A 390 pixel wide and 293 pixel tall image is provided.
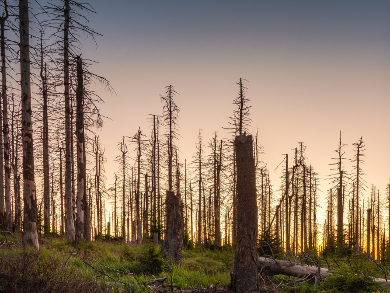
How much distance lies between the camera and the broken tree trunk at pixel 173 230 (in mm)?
11516

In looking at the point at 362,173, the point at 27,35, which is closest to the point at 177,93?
the point at 27,35

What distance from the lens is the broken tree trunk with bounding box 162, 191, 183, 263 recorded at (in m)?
11.5

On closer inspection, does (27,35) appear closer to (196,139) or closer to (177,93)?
(177,93)

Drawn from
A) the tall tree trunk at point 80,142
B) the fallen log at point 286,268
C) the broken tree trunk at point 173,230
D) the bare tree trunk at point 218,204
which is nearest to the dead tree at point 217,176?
the bare tree trunk at point 218,204

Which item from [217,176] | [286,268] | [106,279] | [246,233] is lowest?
[286,268]

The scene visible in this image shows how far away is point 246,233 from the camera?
6.58m

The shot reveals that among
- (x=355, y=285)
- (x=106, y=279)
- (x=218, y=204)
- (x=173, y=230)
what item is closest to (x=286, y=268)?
(x=355, y=285)

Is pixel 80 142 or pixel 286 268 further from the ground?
pixel 80 142

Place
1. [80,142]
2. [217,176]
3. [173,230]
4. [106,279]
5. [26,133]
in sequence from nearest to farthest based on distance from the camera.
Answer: [106,279] < [26,133] < [173,230] < [80,142] < [217,176]

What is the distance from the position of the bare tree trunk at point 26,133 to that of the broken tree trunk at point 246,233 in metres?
7.01

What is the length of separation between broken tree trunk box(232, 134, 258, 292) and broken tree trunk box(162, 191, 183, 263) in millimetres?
5276

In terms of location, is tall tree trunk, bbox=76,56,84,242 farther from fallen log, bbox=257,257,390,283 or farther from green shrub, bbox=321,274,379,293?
green shrub, bbox=321,274,379,293

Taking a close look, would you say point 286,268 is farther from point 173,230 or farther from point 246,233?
point 173,230

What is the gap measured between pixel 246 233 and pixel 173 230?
5.71 m
